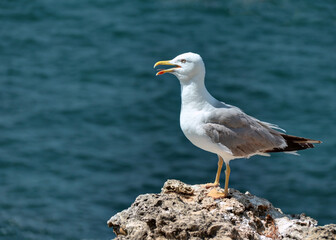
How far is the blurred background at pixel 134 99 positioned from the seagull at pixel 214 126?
6.68m

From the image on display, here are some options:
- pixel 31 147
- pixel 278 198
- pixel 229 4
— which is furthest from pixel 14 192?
pixel 229 4

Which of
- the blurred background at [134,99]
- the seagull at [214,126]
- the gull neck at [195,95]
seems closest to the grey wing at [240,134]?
the seagull at [214,126]

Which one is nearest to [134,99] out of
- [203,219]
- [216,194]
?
[216,194]

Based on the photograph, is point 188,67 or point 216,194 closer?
point 216,194

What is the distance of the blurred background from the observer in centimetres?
1569

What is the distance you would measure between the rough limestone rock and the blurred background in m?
6.90

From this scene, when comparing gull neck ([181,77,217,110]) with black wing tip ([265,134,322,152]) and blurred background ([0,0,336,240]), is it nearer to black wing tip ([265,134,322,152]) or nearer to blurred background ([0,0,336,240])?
black wing tip ([265,134,322,152])

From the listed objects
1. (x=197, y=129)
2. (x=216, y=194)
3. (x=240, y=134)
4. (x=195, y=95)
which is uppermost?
(x=195, y=95)

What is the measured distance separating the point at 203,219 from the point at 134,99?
39.8ft

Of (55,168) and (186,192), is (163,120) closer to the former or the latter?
(55,168)

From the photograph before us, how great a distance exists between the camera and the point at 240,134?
27.8 feet

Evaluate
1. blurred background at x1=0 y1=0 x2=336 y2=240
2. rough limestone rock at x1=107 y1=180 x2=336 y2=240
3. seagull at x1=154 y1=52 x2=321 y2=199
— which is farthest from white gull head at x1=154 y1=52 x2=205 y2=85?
blurred background at x1=0 y1=0 x2=336 y2=240

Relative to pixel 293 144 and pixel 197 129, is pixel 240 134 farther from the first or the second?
pixel 293 144

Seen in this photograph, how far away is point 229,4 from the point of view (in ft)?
78.1
